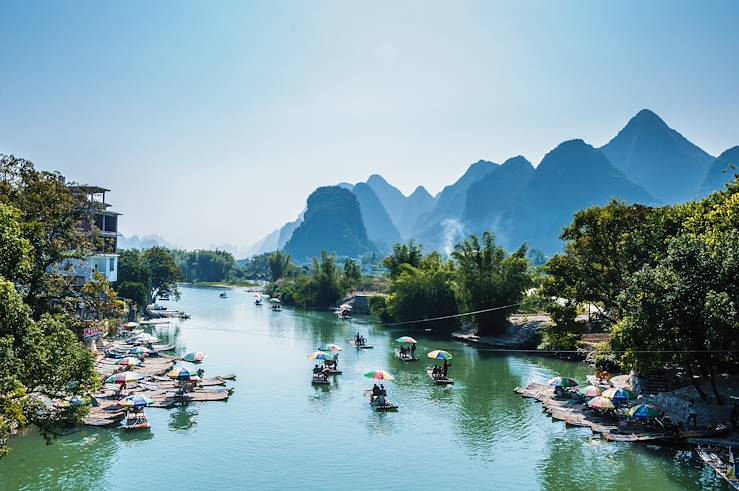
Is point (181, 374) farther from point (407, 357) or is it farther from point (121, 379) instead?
point (407, 357)

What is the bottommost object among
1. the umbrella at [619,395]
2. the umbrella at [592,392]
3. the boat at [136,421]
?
the boat at [136,421]

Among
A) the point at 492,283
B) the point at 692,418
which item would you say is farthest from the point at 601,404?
the point at 492,283

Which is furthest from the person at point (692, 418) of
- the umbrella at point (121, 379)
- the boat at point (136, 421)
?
the umbrella at point (121, 379)

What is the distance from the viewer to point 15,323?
44.1 ft

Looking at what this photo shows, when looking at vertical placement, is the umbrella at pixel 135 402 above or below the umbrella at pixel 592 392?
below

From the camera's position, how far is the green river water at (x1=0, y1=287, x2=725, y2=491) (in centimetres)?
1911

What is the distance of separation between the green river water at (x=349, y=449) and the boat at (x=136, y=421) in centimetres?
40

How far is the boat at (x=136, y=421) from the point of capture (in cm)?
2375

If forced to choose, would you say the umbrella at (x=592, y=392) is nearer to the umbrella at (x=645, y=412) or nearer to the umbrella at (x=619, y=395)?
the umbrella at (x=619, y=395)

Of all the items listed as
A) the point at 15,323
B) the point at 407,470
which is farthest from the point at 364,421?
the point at 15,323

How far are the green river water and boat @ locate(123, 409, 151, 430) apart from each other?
0.40m

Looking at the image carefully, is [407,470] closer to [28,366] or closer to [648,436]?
[648,436]

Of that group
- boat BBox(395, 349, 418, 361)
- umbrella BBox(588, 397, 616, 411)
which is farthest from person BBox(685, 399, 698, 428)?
boat BBox(395, 349, 418, 361)

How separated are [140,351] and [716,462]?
3351 centimetres
